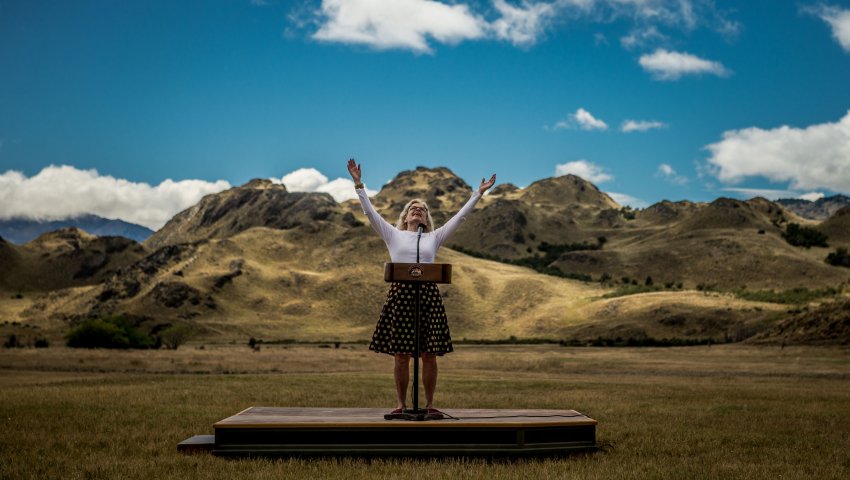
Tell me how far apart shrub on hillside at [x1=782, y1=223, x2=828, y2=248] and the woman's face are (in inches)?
6655

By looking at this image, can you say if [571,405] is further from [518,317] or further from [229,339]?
[518,317]

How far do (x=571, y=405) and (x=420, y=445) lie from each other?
8.86 meters

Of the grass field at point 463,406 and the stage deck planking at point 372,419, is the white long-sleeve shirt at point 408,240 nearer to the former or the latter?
the stage deck planking at point 372,419

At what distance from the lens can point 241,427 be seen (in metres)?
10.2

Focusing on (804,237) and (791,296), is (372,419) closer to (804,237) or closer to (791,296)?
(791,296)

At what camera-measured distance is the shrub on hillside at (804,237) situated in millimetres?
162625

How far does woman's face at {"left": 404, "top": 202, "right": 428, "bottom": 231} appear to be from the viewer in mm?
11977

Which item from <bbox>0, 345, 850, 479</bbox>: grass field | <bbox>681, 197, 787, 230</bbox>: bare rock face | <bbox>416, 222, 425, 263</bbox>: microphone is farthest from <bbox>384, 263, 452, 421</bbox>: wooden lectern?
<bbox>681, 197, 787, 230</bbox>: bare rock face

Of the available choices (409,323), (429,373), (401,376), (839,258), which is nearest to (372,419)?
(401,376)

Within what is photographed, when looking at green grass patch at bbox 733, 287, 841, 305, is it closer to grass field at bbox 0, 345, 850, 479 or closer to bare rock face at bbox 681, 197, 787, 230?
grass field at bbox 0, 345, 850, 479

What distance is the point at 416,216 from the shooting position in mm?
12039

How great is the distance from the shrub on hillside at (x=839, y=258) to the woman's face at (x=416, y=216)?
488ft

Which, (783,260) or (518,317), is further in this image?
(783,260)

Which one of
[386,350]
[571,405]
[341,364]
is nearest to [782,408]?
[571,405]
